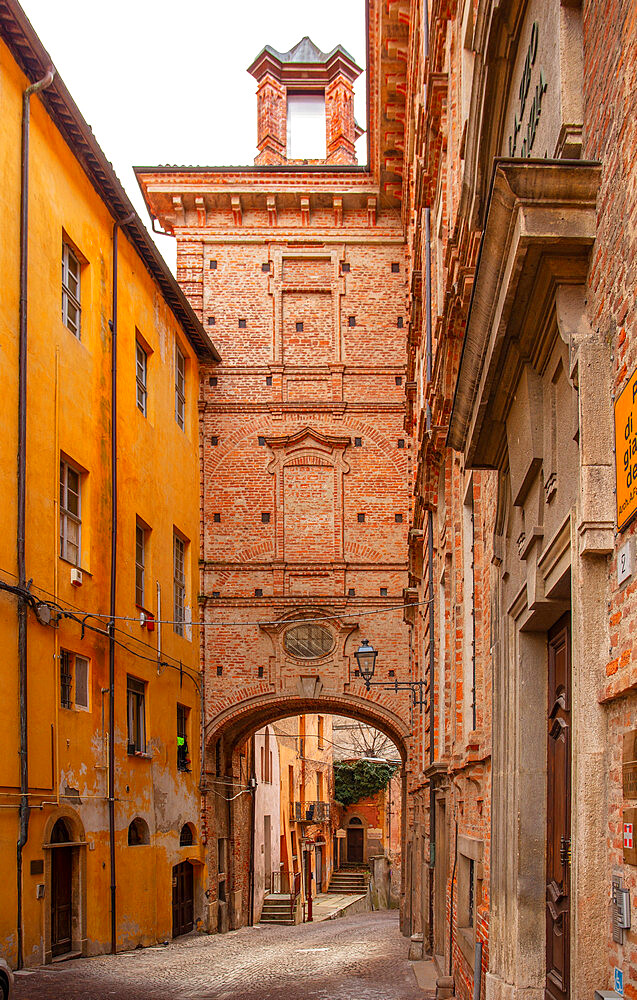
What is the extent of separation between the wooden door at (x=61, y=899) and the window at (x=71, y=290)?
7098 millimetres

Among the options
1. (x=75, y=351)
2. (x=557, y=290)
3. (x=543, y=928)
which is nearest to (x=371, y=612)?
(x=75, y=351)

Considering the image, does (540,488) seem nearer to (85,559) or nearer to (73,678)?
(73,678)

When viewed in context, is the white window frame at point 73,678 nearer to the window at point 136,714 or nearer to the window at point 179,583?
the window at point 136,714

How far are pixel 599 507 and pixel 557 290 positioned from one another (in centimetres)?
100

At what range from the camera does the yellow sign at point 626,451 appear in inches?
151

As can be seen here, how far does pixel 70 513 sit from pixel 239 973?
6772 millimetres

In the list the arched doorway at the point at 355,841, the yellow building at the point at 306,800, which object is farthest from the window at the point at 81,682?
the arched doorway at the point at 355,841

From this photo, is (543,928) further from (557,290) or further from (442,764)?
(442,764)

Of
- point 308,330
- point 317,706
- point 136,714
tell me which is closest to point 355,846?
Result: point 317,706

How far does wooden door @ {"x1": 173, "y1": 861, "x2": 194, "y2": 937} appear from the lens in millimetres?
20359

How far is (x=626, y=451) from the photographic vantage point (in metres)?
3.96

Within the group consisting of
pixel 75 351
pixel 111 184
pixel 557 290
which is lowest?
pixel 557 290

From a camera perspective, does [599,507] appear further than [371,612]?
No

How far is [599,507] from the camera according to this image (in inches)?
165
